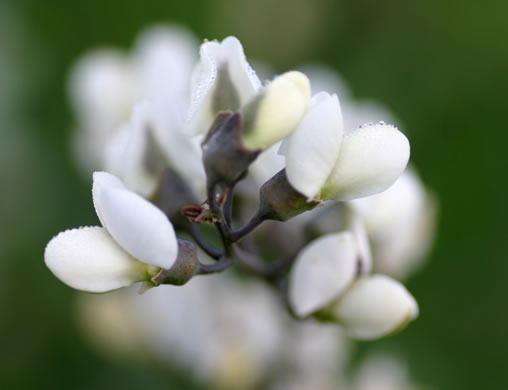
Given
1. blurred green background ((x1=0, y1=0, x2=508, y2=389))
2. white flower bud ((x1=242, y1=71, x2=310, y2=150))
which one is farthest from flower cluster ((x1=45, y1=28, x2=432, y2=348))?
blurred green background ((x1=0, y1=0, x2=508, y2=389))

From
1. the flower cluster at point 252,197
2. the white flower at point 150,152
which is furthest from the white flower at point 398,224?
the white flower at point 150,152

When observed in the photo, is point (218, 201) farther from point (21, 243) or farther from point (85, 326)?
point (21, 243)

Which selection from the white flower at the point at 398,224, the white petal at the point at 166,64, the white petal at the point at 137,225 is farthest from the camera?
the white petal at the point at 166,64

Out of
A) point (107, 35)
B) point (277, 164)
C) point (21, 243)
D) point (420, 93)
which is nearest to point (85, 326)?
point (21, 243)

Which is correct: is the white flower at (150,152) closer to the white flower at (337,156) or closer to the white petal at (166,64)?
the white petal at (166,64)

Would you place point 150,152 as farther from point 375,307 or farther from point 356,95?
point 356,95

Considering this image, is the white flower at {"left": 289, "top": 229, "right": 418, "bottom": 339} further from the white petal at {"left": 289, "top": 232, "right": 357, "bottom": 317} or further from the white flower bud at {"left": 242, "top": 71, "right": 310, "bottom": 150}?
the white flower bud at {"left": 242, "top": 71, "right": 310, "bottom": 150}

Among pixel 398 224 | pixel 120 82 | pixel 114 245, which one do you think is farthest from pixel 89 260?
pixel 120 82
